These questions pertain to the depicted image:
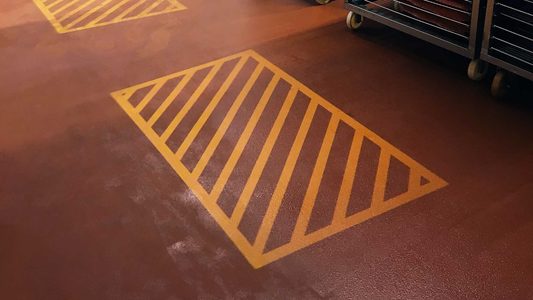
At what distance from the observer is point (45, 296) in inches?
101

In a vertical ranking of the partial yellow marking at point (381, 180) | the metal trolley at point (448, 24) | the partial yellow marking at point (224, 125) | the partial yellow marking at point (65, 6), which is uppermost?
the metal trolley at point (448, 24)

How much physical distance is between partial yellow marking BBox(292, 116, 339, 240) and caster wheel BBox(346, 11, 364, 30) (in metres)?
1.49

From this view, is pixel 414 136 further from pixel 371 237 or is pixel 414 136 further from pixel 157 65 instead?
pixel 157 65

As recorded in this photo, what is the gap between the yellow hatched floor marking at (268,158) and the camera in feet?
9.48

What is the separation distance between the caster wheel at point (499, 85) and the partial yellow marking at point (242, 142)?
5.13 feet

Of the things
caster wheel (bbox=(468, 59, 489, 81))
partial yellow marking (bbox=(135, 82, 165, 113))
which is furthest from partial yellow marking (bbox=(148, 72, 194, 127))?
caster wheel (bbox=(468, 59, 489, 81))

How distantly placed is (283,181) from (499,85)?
1722mm

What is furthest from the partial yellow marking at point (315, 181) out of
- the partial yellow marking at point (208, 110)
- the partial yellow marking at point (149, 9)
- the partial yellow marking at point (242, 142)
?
the partial yellow marking at point (149, 9)

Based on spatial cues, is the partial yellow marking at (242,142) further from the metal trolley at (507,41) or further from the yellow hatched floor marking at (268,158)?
the metal trolley at (507,41)

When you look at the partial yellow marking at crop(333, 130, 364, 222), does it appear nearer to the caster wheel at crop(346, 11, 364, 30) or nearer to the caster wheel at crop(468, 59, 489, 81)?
the caster wheel at crop(468, 59, 489, 81)

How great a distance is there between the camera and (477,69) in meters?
3.99

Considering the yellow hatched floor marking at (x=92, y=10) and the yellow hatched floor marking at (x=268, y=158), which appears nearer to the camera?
the yellow hatched floor marking at (x=268, y=158)

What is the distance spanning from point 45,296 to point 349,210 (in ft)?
5.18

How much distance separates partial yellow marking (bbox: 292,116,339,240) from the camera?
2.91m
